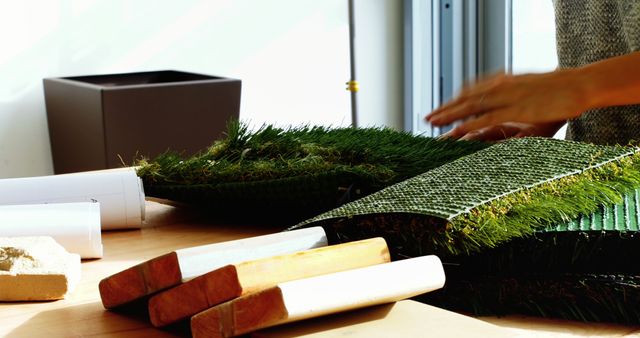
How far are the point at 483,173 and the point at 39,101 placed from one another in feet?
7.20

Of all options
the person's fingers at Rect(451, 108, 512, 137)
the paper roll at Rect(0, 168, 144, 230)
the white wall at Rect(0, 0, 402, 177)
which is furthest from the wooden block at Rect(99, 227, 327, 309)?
the white wall at Rect(0, 0, 402, 177)

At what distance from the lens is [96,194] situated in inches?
34.6

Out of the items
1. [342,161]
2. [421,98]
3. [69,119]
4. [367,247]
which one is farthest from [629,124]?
[421,98]

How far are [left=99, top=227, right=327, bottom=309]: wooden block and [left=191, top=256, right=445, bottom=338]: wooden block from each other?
41mm

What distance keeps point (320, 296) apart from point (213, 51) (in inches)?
98.8

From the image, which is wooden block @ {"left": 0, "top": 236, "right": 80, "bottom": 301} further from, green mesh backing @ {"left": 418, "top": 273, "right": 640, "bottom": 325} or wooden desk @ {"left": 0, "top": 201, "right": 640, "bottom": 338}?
green mesh backing @ {"left": 418, "top": 273, "right": 640, "bottom": 325}

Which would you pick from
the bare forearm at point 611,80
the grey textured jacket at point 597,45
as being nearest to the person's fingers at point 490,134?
the bare forearm at point 611,80

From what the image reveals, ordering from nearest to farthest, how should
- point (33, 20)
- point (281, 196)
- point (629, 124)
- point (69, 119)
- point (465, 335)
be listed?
point (465, 335), point (281, 196), point (629, 124), point (69, 119), point (33, 20)

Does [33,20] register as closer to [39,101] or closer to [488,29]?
[39,101]

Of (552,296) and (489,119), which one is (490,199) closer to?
(552,296)

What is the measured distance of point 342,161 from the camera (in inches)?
34.9

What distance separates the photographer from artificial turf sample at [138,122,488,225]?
2.73ft

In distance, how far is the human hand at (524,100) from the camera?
0.96 m

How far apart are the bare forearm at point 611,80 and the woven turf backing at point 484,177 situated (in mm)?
197
